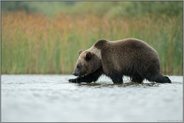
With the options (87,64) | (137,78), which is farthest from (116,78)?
(87,64)

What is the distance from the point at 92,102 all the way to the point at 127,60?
3.04 m

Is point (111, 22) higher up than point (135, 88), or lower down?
higher up

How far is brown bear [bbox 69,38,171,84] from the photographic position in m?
10.8

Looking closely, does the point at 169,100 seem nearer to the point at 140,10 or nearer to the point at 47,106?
the point at 47,106

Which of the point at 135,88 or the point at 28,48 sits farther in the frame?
the point at 28,48

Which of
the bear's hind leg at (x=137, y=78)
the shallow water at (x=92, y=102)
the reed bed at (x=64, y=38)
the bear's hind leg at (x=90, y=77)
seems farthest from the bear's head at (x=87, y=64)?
the reed bed at (x=64, y=38)

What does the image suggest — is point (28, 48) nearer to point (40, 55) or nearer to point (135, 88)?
point (40, 55)

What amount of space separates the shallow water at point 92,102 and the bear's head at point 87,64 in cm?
89

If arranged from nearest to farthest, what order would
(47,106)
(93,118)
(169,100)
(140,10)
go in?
(93,118), (47,106), (169,100), (140,10)

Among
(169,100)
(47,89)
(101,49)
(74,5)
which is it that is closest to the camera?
(169,100)

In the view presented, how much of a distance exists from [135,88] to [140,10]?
10.8 meters

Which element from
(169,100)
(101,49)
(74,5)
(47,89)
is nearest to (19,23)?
(101,49)

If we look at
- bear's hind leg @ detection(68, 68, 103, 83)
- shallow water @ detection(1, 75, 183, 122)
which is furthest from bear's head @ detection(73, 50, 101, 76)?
shallow water @ detection(1, 75, 183, 122)

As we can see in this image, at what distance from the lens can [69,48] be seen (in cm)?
1516
